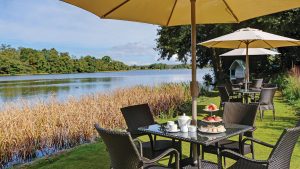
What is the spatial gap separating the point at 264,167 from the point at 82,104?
21.3ft

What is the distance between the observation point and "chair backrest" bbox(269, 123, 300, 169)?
2549 mm

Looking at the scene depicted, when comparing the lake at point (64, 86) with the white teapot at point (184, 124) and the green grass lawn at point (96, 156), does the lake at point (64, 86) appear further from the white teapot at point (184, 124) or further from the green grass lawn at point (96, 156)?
the white teapot at point (184, 124)

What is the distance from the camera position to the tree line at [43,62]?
5472 centimetres

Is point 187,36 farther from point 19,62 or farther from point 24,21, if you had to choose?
point 19,62

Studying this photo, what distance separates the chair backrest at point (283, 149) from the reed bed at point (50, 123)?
4.90 meters

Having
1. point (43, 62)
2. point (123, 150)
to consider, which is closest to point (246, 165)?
point (123, 150)

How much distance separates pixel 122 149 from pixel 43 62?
202ft

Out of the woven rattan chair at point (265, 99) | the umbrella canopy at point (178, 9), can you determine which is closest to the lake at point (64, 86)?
the umbrella canopy at point (178, 9)

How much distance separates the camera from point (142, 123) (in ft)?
14.5

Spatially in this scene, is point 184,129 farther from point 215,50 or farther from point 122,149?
point 215,50

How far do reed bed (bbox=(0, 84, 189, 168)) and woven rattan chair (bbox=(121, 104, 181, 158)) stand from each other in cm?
289

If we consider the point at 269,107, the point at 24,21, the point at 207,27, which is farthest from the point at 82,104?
the point at 24,21

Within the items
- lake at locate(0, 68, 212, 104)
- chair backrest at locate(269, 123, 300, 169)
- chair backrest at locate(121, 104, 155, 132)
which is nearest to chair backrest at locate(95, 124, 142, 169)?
chair backrest at locate(269, 123, 300, 169)

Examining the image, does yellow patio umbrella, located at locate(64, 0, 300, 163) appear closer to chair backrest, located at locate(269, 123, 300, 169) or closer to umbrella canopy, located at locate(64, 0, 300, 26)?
umbrella canopy, located at locate(64, 0, 300, 26)
